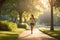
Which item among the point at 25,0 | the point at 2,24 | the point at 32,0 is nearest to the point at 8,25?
the point at 2,24

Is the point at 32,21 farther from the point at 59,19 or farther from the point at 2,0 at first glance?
the point at 59,19

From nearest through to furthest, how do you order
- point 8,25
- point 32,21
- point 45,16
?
point 32,21 → point 8,25 → point 45,16

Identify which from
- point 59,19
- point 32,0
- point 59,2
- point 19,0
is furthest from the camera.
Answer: point 59,19

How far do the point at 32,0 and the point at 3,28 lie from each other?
50.7 ft

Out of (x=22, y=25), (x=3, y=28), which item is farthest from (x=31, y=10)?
(x=3, y=28)

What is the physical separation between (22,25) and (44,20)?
216ft

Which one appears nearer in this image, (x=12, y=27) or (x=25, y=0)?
(x=12, y=27)

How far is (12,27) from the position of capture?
30.2m

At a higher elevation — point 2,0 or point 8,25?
point 2,0

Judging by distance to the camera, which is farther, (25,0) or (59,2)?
(25,0)

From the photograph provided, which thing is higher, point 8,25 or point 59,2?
point 59,2

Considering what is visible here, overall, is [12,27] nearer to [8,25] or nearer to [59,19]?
[8,25]

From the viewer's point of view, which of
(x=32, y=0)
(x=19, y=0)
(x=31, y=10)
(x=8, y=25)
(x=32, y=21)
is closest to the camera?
(x=32, y=21)

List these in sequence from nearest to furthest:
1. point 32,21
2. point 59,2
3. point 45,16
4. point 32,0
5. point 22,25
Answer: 1. point 32,21
2. point 59,2
3. point 32,0
4. point 22,25
5. point 45,16
